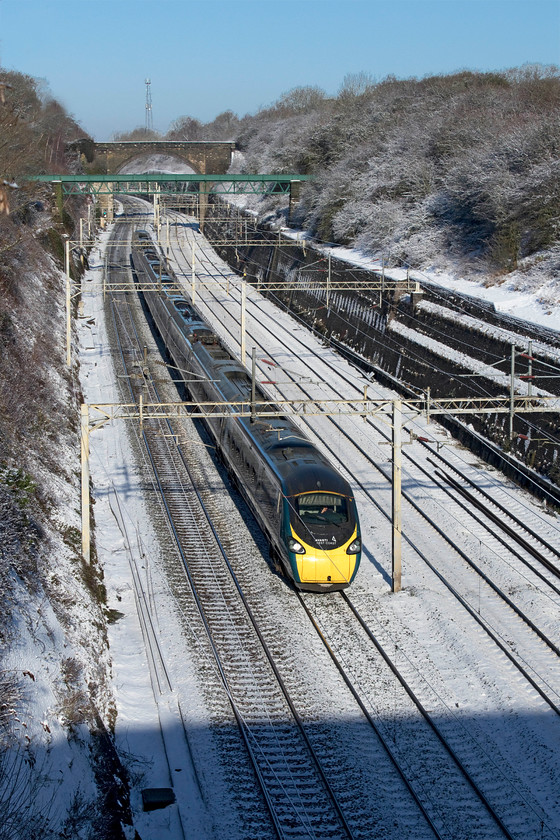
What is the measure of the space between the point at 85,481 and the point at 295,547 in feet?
15.4

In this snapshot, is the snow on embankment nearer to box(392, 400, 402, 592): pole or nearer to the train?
the train

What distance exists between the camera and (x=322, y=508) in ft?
54.2

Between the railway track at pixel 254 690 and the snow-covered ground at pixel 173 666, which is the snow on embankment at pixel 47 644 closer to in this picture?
the snow-covered ground at pixel 173 666

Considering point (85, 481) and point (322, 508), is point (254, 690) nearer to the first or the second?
point (322, 508)

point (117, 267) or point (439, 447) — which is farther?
point (117, 267)

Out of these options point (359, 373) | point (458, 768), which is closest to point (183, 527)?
point (458, 768)

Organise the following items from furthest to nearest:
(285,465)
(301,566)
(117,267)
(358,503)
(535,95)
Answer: (117,267) → (535,95) → (358,503) → (285,465) → (301,566)

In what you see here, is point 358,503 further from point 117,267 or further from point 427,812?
point 117,267

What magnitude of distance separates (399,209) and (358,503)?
32290mm

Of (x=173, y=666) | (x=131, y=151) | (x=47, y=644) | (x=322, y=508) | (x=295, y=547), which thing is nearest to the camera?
(x=47, y=644)

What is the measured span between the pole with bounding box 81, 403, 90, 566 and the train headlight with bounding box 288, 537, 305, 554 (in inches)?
173

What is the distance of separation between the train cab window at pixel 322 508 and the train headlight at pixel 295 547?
0.48 m

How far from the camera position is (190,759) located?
39.9 ft

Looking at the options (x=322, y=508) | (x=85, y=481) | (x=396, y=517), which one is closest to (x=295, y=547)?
(x=322, y=508)
